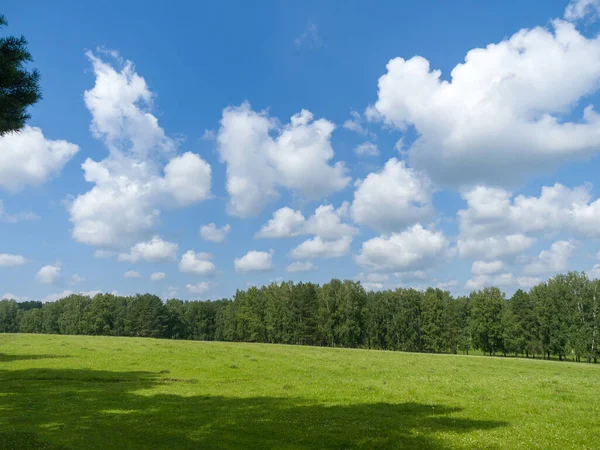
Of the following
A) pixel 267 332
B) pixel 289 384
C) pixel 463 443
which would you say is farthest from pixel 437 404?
pixel 267 332

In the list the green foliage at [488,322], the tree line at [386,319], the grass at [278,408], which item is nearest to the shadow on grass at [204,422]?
the grass at [278,408]

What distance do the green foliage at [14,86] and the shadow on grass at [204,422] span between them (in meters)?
13.7

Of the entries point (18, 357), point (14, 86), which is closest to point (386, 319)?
point (18, 357)

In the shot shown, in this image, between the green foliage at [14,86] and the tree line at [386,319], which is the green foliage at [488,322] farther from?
the green foliage at [14,86]

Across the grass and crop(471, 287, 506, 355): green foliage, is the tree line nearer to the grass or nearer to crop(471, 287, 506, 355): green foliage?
crop(471, 287, 506, 355): green foliage

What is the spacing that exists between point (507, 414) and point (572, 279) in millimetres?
113819

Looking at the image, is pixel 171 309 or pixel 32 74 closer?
pixel 32 74

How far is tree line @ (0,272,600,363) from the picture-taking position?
384 ft

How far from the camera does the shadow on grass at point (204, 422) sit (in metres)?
19.5

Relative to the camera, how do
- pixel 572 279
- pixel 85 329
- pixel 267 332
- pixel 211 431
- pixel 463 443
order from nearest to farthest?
pixel 463 443, pixel 211 431, pixel 572 279, pixel 267 332, pixel 85 329

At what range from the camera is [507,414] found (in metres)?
26.6

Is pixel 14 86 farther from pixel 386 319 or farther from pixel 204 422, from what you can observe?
pixel 386 319

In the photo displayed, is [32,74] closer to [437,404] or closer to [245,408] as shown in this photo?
[245,408]

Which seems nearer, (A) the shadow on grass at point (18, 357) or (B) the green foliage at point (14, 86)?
(B) the green foliage at point (14, 86)
